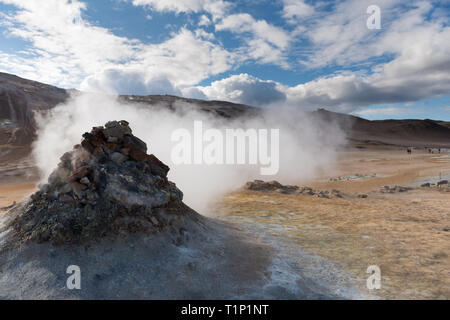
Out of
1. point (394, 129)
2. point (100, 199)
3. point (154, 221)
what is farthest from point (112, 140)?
point (394, 129)

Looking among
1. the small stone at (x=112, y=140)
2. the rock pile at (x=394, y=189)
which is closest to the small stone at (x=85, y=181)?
the small stone at (x=112, y=140)

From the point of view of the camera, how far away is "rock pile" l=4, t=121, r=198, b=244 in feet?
13.9

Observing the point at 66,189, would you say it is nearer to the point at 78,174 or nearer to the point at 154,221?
the point at 78,174

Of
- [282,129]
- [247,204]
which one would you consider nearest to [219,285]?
[247,204]

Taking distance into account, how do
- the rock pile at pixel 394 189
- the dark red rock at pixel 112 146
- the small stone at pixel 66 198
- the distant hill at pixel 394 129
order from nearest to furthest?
the small stone at pixel 66 198
the dark red rock at pixel 112 146
the rock pile at pixel 394 189
the distant hill at pixel 394 129

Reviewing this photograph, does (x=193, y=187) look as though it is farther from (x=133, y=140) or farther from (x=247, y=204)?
(x=133, y=140)

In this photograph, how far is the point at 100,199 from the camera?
4.48 meters

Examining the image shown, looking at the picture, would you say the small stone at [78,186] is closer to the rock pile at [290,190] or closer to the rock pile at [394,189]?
the rock pile at [290,190]

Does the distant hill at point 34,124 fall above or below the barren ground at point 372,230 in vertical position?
above

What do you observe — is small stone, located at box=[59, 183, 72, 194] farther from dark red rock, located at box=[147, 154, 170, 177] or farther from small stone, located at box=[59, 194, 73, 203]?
dark red rock, located at box=[147, 154, 170, 177]

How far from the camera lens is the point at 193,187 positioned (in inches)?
449

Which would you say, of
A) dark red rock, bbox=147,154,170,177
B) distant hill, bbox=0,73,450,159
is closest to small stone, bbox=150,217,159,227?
dark red rock, bbox=147,154,170,177

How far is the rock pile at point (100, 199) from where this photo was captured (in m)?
4.22

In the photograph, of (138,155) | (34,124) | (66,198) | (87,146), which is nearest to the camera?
(66,198)
